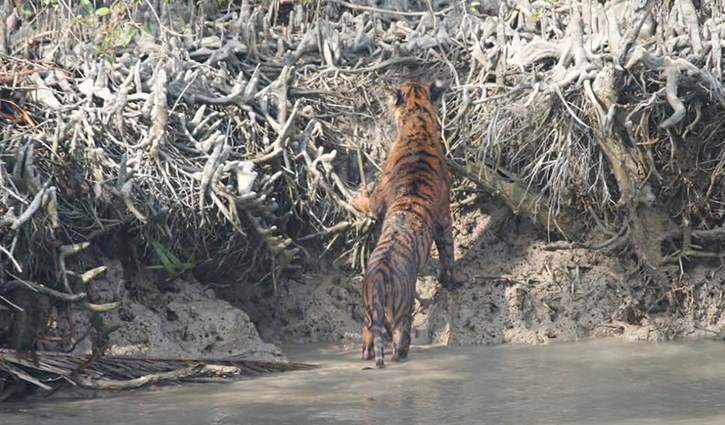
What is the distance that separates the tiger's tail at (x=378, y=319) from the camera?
769 centimetres

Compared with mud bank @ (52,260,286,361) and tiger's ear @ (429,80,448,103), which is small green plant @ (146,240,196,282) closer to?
mud bank @ (52,260,286,361)

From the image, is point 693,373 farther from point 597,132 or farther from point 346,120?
point 346,120

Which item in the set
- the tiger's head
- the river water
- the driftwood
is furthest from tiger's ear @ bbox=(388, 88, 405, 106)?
the driftwood

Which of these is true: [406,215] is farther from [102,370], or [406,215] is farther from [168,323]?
[102,370]

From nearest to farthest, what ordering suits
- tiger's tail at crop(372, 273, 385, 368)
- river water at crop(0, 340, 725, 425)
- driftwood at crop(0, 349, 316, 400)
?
1. river water at crop(0, 340, 725, 425)
2. driftwood at crop(0, 349, 316, 400)
3. tiger's tail at crop(372, 273, 385, 368)

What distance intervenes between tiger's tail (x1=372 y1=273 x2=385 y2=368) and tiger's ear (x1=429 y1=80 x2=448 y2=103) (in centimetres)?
159

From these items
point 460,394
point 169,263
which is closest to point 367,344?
point 460,394

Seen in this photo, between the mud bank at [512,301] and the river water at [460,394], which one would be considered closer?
the river water at [460,394]

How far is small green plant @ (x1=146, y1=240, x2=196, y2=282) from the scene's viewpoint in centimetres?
807

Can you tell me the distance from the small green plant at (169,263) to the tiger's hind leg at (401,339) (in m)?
1.39

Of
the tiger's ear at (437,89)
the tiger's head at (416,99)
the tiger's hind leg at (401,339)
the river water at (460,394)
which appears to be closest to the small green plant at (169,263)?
the river water at (460,394)

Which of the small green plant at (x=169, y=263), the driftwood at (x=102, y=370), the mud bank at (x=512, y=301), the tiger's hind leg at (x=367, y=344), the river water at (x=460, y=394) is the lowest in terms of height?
the river water at (x=460, y=394)

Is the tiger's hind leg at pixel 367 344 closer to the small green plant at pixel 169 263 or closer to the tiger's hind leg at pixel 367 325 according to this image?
the tiger's hind leg at pixel 367 325

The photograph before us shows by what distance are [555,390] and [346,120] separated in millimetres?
2933
